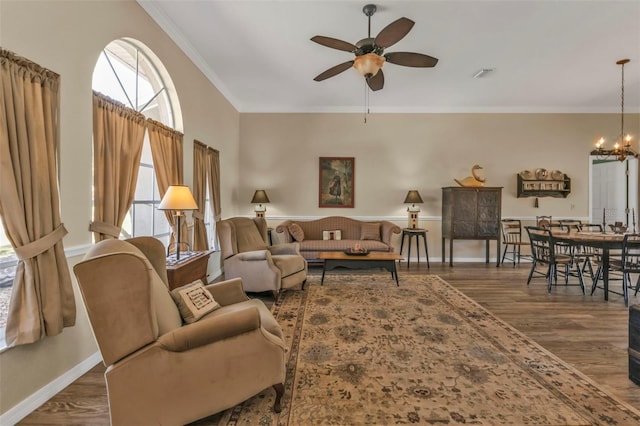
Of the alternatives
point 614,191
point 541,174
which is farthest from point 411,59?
point 614,191

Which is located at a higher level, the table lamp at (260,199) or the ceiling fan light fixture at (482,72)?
the ceiling fan light fixture at (482,72)

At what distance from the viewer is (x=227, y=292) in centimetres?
238

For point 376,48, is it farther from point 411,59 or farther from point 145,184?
point 145,184

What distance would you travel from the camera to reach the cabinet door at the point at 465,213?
19.1 feet

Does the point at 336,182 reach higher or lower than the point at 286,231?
higher

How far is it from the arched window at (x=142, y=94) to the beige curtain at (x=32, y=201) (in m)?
0.78

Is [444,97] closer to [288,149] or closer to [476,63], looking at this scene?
[476,63]

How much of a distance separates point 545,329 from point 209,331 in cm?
319

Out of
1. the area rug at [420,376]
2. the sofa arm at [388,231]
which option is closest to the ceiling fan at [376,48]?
the area rug at [420,376]

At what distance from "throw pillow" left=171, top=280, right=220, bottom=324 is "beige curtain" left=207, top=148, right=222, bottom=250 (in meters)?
2.69

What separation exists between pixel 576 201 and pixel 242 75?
7.03 m

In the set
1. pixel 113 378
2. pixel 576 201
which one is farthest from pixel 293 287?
pixel 576 201

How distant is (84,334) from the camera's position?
7.38 feet

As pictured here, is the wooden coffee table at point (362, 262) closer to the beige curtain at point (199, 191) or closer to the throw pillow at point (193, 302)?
the beige curtain at point (199, 191)
